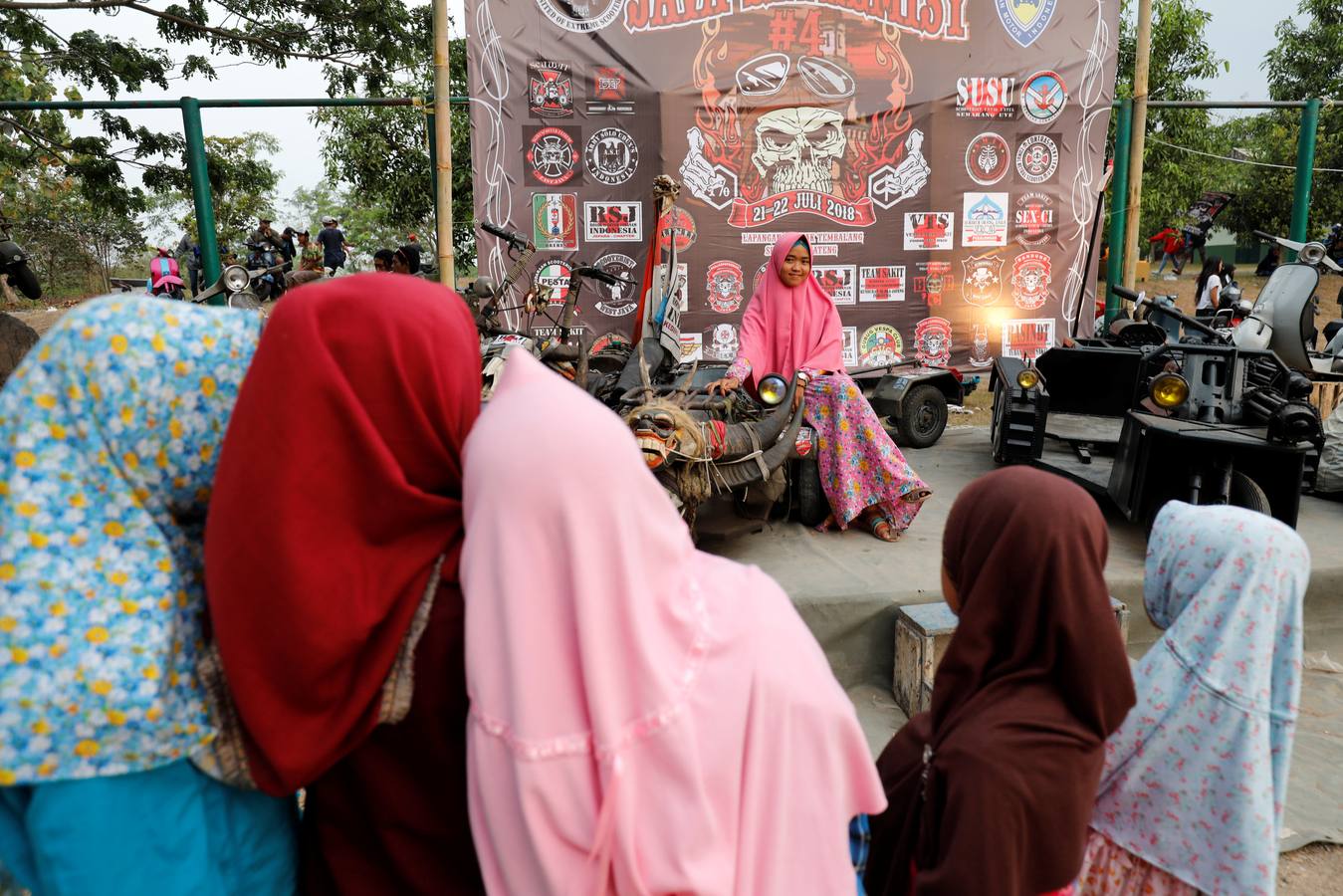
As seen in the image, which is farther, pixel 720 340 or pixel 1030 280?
pixel 1030 280

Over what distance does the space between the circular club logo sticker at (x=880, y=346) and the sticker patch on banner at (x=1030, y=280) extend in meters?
1.16

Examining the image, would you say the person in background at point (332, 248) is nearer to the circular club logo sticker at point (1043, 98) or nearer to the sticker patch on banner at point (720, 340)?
the sticker patch on banner at point (720, 340)

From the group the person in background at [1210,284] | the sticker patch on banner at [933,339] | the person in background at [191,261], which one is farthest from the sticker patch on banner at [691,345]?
the person in background at [191,261]

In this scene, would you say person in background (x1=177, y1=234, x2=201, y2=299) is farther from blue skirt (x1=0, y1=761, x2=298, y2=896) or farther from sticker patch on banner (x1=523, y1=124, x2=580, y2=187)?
blue skirt (x1=0, y1=761, x2=298, y2=896)

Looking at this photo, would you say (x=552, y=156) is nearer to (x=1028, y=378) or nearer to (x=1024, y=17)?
(x=1028, y=378)

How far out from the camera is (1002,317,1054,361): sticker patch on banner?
7562 mm

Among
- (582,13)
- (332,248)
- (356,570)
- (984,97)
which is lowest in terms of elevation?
(356,570)

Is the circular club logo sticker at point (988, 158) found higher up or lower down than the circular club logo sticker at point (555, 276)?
higher up

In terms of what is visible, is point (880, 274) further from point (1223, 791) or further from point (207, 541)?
point (207, 541)

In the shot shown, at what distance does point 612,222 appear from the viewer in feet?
22.2

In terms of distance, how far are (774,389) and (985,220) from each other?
12.8 feet

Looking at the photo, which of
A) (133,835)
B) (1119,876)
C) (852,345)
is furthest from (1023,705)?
(852,345)

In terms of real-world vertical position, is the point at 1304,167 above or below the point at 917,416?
above

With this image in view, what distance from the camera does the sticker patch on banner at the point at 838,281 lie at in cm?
716
